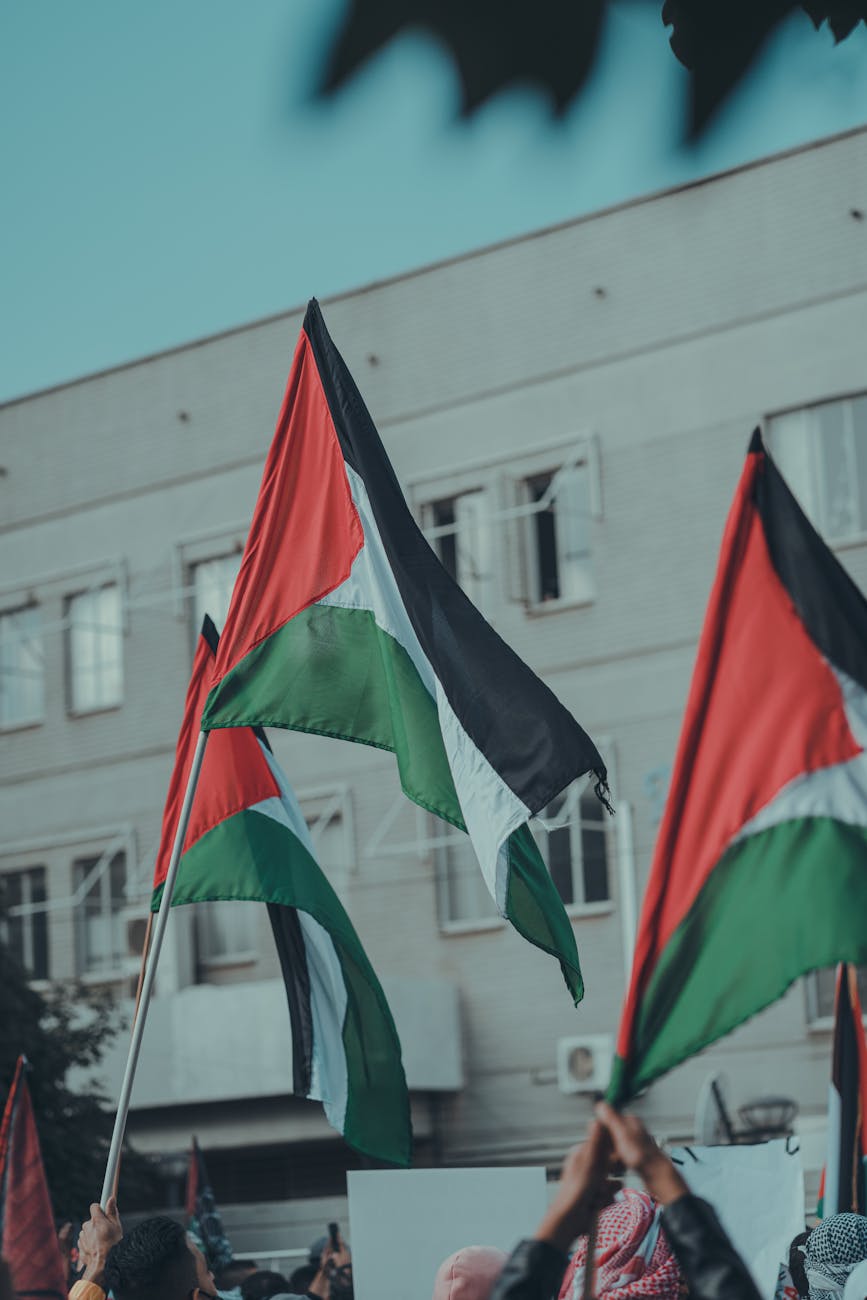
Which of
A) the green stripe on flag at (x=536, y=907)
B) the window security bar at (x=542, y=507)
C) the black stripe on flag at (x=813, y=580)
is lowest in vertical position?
the green stripe on flag at (x=536, y=907)

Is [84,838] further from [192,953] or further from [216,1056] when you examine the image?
[216,1056]

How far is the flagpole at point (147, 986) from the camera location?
17.2 feet

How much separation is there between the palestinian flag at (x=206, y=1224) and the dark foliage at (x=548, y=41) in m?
10.4

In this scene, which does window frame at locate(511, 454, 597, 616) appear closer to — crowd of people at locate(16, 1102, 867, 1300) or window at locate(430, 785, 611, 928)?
window at locate(430, 785, 611, 928)

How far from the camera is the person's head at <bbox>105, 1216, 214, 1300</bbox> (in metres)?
4.23

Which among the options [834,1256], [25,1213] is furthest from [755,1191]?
[25,1213]

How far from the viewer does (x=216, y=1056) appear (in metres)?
22.1

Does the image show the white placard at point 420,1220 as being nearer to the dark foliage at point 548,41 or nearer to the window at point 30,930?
the dark foliage at point 548,41

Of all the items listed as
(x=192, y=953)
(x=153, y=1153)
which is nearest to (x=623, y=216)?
(x=192, y=953)

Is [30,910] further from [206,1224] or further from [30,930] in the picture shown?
[206,1224]

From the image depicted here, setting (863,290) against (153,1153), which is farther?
(153,1153)

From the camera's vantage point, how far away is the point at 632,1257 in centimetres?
392

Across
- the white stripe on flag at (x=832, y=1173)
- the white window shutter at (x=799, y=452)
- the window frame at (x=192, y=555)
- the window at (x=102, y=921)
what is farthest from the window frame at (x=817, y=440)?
the white stripe on flag at (x=832, y=1173)

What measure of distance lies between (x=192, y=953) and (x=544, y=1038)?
503cm
